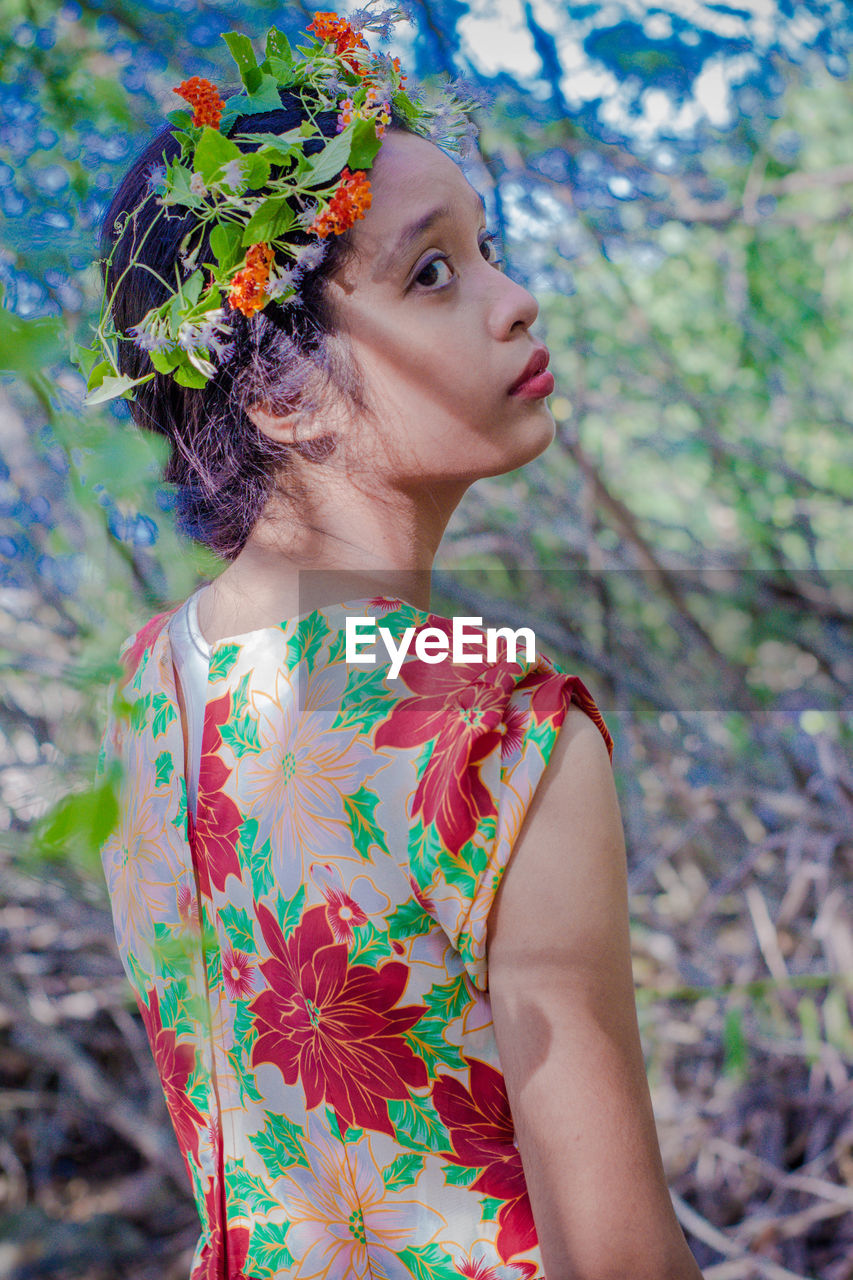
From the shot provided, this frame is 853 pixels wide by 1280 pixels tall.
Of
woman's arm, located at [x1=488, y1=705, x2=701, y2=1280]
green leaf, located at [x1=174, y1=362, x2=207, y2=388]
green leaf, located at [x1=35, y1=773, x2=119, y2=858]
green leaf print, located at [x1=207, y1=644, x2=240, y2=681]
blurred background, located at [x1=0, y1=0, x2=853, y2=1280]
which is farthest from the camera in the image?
blurred background, located at [x1=0, y1=0, x2=853, y2=1280]

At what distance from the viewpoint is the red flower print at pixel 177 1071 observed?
3.30ft

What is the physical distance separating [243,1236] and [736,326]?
3.00 metres

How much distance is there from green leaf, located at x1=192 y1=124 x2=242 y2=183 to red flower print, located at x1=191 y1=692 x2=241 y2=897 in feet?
1.73

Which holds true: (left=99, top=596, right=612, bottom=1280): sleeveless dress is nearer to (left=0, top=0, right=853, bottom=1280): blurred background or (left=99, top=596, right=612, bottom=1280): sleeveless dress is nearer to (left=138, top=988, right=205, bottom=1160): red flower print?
(left=138, top=988, right=205, bottom=1160): red flower print

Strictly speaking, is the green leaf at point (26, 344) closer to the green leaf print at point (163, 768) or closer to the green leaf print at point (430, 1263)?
the green leaf print at point (163, 768)

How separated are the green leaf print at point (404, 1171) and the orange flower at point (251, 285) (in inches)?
31.1

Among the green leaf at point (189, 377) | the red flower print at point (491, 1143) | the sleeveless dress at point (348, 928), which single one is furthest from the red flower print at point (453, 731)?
the green leaf at point (189, 377)

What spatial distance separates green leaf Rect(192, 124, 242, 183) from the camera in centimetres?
96

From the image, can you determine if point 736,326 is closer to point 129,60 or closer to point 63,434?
point 129,60

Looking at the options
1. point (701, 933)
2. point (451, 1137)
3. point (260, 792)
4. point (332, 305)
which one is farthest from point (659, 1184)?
point (701, 933)

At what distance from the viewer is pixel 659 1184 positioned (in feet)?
2.39

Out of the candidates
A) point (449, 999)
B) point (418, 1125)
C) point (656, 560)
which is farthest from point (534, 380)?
point (656, 560)

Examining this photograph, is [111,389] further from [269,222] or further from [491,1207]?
[491,1207]

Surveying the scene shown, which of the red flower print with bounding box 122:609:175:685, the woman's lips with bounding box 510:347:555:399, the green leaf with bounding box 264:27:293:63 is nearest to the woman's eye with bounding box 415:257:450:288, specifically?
the woman's lips with bounding box 510:347:555:399
